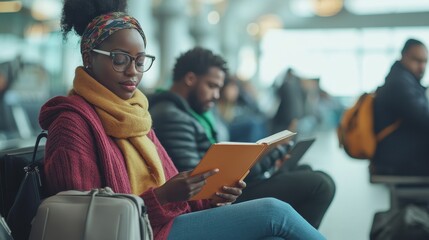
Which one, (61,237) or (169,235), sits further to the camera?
(169,235)

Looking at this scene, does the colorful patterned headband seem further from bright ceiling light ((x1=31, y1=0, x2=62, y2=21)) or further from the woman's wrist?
bright ceiling light ((x1=31, y1=0, x2=62, y2=21))

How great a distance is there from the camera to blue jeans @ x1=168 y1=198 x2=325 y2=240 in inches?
80.0

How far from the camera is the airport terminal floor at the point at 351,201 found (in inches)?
182

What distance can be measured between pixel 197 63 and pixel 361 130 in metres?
1.44

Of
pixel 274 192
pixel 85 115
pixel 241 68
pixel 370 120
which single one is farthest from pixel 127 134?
pixel 241 68

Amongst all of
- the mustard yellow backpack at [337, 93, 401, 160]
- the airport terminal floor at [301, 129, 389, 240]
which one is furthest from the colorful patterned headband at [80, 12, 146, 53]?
the airport terminal floor at [301, 129, 389, 240]

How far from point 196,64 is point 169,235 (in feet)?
5.26

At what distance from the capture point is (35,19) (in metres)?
12.7

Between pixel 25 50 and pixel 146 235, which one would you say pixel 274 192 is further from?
pixel 25 50

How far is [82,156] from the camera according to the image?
1.91 meters

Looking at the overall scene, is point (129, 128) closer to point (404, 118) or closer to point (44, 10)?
point (404, 118)

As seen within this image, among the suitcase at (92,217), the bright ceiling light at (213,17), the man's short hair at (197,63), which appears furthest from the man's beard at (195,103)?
the bright ceiling light at (213,17)

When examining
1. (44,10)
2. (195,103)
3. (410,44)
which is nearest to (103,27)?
(195,103)

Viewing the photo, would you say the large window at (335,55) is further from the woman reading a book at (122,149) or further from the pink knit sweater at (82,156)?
the pink knit sweater at (82,156)
